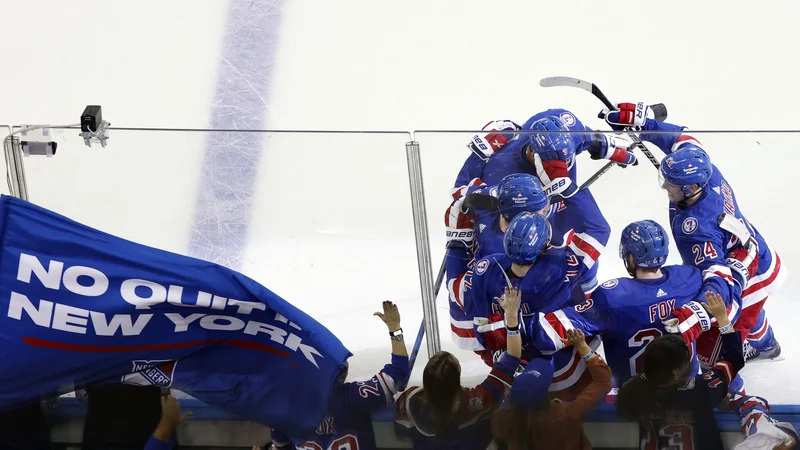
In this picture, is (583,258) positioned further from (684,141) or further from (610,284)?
(684,141)

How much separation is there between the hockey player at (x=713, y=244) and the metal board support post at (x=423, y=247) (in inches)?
27.4

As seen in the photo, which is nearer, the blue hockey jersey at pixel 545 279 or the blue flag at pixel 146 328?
the blue flag at pixel 146 328

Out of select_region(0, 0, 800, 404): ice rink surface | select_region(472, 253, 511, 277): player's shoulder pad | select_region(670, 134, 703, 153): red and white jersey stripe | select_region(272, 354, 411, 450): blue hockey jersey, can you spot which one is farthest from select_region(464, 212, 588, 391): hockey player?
select_region(0, 0, 800, 404): ice rink surface

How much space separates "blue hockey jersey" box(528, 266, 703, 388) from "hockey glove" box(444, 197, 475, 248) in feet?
1.14

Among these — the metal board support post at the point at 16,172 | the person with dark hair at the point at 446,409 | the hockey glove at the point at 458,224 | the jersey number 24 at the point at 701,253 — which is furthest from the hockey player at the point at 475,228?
the metal board support post at the point at 16,172

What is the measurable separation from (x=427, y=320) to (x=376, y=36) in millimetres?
2900

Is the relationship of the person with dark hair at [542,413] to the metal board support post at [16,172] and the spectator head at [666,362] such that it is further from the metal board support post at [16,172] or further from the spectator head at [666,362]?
the metal board support post at [16,172]

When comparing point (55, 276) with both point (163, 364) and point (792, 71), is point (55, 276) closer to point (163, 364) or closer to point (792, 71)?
point (163, 364)

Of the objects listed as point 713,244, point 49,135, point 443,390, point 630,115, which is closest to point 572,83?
point 630,115

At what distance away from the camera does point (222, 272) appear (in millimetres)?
2865

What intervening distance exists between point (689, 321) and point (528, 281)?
1.61 feet

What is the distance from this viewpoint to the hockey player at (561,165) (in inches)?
119

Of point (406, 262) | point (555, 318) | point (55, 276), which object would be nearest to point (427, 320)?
point (406, 262)

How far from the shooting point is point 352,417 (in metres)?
2.93
